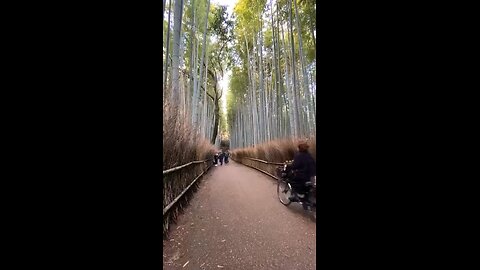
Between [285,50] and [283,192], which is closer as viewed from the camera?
[283,192]

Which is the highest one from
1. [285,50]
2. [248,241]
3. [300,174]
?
[285,50]

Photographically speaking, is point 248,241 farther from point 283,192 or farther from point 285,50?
point 285,50

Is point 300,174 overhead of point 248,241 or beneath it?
overhead

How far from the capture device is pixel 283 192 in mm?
1680

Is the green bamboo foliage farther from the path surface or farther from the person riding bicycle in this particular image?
the path surface

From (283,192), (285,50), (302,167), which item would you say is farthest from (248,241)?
(285,50)

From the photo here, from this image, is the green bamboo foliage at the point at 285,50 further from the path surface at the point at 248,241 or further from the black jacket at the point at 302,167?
the path surface at the point at 248,241

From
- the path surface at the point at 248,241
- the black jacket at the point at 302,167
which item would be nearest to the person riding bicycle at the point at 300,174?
the black jacket at the point at 302,167

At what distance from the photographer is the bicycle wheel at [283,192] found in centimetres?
154
